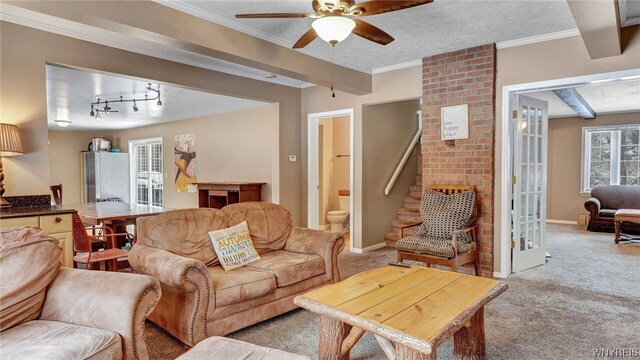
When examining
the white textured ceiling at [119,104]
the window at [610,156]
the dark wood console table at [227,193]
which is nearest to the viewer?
the white textured ceiling at [119,104]

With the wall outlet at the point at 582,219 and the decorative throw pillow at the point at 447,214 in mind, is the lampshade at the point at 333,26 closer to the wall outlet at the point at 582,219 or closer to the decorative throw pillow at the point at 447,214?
the decorative throw pillow at the point at 447,214

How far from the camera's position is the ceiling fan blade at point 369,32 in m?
2.57

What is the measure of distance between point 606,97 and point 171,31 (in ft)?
21.7

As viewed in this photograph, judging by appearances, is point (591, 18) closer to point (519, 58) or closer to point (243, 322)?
point (519, 58)

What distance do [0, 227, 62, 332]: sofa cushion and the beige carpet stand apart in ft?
2.67

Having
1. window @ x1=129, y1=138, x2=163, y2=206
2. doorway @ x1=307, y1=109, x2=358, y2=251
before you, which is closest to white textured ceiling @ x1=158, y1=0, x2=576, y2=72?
doorway @ x1=307, y1=109, x2=358, y2=251

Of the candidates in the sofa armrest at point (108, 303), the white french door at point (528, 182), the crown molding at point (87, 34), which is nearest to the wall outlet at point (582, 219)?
the white french door at point (528, 182)

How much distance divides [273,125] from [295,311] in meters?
3.17

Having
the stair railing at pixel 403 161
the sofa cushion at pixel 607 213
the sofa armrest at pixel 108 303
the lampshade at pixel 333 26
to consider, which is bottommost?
the sofa cushion at pixel 607 213

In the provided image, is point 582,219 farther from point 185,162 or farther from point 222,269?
point 185,162

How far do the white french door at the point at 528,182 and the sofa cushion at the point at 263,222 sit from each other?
8.42ft

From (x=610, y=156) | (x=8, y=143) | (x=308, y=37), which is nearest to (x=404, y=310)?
(x=308, y=37)

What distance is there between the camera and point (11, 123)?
296cm

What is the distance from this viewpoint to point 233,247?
300 centimetres
